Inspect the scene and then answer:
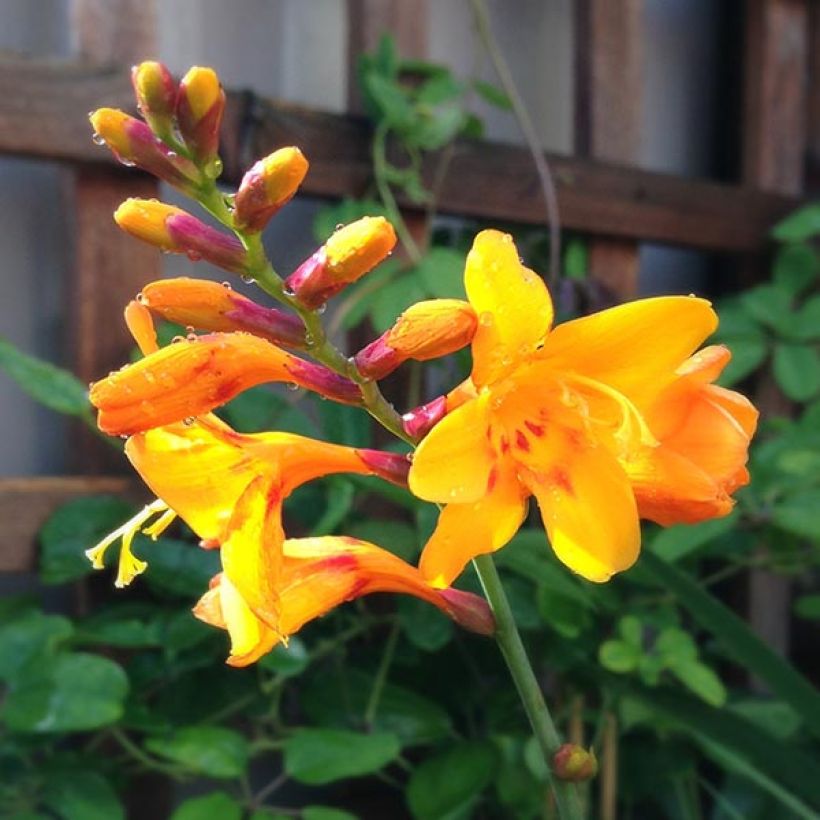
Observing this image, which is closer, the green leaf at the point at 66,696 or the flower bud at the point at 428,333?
the flower bud at the point at 428,333

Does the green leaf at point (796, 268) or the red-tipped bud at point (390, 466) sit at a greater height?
the red-tipped bud at point (390, 466)

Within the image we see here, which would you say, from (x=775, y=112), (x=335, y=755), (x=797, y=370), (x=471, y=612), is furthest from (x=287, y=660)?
(x=775, y=112)

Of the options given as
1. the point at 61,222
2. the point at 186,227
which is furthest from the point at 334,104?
the point at 186,227

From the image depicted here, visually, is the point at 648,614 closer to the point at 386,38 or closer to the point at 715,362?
the point at 386,38

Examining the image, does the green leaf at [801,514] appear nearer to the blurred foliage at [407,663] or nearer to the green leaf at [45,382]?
the blurred foliage at [407,663]

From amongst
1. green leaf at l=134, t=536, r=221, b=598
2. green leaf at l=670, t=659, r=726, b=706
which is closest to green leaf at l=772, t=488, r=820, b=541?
green leaf at l=670, t=659, r=726, b=706

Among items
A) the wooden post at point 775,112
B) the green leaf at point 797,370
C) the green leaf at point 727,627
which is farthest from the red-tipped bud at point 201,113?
the wooden post at point 775,112

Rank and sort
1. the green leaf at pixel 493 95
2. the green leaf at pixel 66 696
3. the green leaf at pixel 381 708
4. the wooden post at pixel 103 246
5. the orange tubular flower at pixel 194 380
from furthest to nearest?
the green leaf at pixel 493 95, the wooden post at pixel 103 246, the green leaf at pixel 381 708, the green leaf at pixel 66 696, the orange tubular flower at pixel 194 380

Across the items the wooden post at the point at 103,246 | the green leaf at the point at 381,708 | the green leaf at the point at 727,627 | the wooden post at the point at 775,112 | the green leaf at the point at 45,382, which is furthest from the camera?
the wooden post at the point at 775,112
